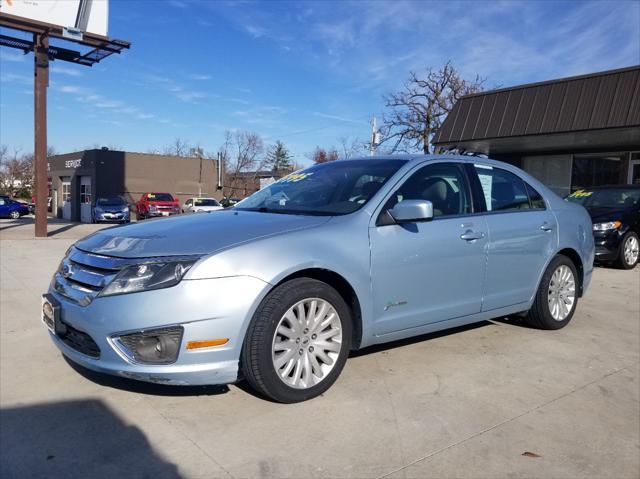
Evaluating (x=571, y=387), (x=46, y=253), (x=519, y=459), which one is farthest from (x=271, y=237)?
(x=46, y=253)

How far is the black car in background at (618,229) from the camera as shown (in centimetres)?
948

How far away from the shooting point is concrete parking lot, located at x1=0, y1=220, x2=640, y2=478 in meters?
2.62

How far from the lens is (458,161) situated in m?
4.37

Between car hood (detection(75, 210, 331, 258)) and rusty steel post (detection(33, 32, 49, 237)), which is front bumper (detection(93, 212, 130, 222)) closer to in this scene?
rusty steel post (detection(33, 32, 49, 237))

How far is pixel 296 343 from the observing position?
319cm

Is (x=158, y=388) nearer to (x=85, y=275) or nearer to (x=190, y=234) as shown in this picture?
(x=85, y=275)

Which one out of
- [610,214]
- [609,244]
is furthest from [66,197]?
[609,244]

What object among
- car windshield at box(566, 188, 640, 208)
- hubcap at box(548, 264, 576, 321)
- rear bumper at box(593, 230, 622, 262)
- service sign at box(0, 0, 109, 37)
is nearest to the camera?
hubcap at box(548, 264, 576, 321)

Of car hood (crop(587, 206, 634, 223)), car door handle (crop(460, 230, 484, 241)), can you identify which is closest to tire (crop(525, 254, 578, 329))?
car door handle (crop(460, 230, 484, 241))

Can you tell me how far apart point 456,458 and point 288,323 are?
3.90 feet

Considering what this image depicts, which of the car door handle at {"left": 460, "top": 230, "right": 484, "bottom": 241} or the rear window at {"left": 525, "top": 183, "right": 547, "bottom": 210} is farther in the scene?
the rear window at {"left": 525, "top": 183, "right": 547, "bottom": 210}

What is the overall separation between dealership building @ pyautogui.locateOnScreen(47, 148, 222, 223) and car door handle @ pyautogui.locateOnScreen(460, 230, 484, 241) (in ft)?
116

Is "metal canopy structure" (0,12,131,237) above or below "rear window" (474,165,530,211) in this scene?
above

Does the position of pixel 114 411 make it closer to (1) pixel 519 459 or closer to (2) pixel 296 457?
(2) pixel 296 457
